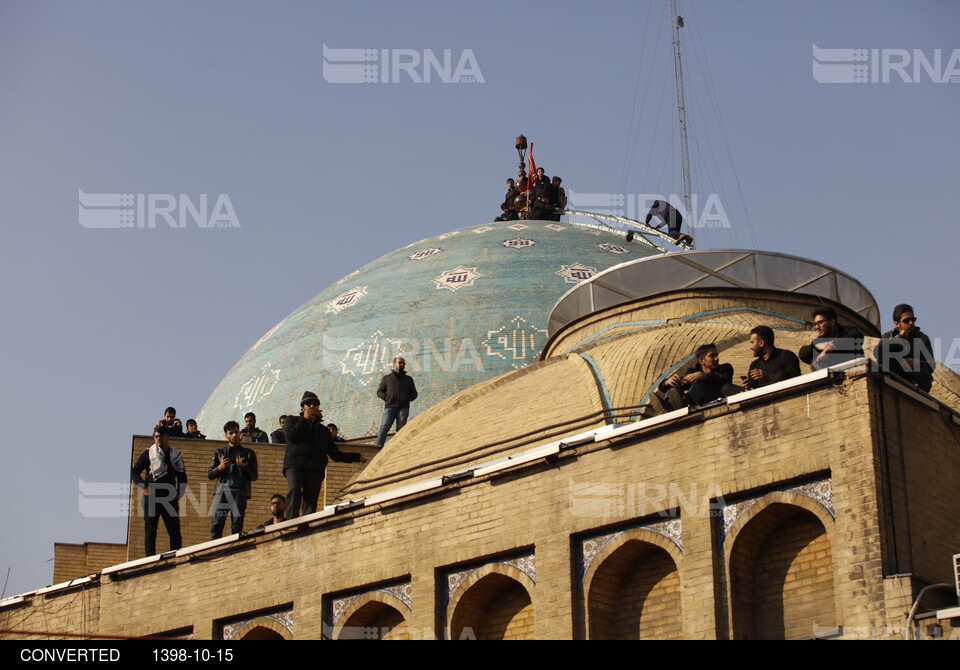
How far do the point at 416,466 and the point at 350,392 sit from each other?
9271 millimetres

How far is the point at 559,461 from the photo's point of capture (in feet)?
52.7

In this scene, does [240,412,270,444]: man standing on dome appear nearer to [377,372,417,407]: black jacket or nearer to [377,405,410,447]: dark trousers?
[377,405,410,447]: dark trousers

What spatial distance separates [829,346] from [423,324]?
49.5 ft

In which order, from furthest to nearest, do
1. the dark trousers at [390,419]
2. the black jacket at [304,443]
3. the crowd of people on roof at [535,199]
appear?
the crowd of people on roof at [535,199], the dark trousers at [390,419], the black jacket at [304,443]

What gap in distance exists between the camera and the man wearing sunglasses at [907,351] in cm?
1479

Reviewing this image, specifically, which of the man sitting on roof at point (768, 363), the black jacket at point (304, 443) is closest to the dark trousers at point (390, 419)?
the black jacket at point (304, 443)

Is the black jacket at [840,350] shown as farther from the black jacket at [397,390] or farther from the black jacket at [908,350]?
the black jacket at [397,390]

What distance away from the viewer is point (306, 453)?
57.5 feet

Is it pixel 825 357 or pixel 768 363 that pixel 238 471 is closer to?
pixel 768 363

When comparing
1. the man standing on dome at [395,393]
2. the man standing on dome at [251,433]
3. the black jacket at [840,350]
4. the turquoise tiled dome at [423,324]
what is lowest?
the black jacket at [840,350]

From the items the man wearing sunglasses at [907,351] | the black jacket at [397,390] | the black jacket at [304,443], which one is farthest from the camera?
the black jacket at [397,390]

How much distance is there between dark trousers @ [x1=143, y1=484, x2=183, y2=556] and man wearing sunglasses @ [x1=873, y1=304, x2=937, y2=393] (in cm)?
721

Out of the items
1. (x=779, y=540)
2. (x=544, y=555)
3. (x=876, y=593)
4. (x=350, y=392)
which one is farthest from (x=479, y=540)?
(x=350, y=392)
